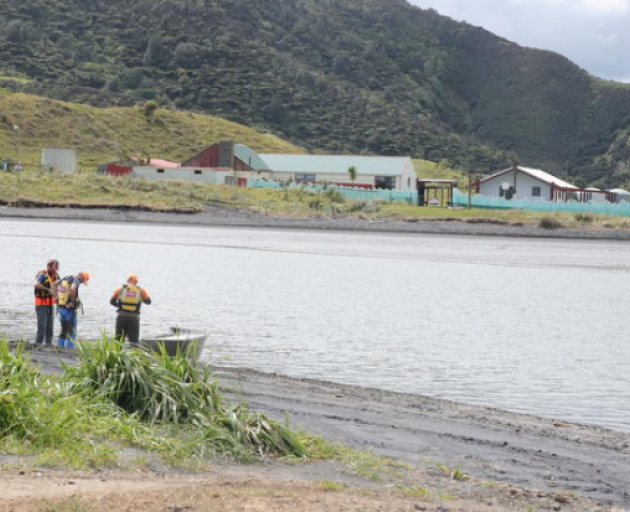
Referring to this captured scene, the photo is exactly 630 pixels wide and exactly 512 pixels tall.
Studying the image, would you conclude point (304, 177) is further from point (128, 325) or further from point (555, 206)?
point (128, 325)

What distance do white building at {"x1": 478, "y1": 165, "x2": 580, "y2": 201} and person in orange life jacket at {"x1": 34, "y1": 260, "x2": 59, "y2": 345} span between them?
7177cm

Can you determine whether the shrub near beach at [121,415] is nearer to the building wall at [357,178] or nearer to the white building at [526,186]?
the white building at [526,186]

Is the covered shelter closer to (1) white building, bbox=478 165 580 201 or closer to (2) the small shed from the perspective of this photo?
(1) white building, bbox=478 165 580 201

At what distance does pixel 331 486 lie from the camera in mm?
8898

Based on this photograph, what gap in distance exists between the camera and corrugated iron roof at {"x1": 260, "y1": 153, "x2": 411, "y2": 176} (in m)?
95.5

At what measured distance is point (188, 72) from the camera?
154 meters

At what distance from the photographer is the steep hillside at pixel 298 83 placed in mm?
146875

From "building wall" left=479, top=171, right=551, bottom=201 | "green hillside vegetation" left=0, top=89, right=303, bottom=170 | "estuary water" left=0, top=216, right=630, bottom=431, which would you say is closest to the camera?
"estuary water" left=0, top=216, right=630, bottom=431

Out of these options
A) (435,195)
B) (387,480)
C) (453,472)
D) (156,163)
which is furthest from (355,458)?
(156,163)

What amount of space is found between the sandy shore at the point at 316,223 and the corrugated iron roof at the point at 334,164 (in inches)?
892

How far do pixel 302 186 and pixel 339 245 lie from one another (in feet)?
77.1

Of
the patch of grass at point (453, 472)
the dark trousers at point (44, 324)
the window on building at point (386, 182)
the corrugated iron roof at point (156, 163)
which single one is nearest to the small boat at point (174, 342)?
the dark trousers at point (44, 324)

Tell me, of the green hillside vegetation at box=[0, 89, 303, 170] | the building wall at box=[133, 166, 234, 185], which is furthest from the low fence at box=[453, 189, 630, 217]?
the green hillside vegetation at box=[0, 89, 303, 170]

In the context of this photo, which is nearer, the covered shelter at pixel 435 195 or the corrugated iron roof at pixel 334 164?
the covered shelter at pixel 435 195
